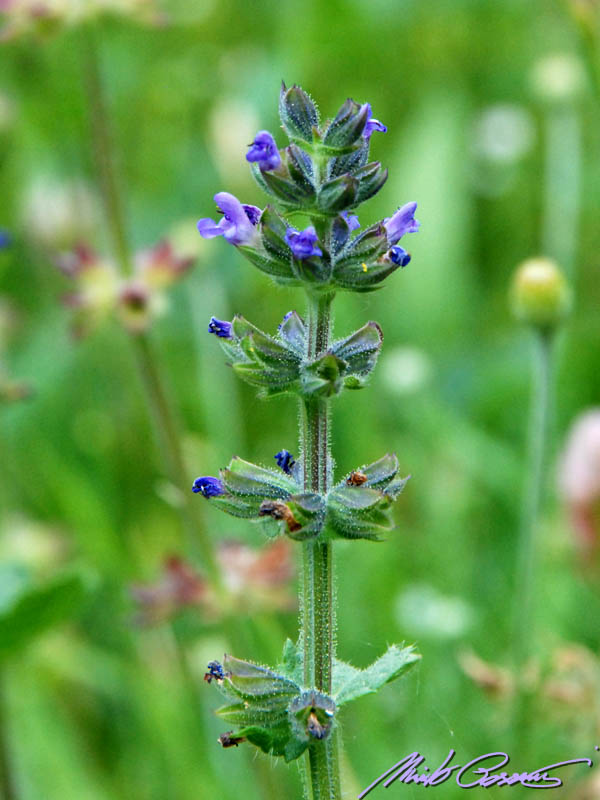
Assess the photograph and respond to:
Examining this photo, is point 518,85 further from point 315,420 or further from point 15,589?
point 315,420


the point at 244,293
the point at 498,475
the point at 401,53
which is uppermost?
the point at 401,53

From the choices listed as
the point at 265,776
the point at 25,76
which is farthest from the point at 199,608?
the point at 25,76

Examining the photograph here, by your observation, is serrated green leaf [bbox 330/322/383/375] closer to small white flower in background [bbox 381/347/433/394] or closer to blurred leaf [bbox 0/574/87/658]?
blurred leaf [bbox 0/574/87/658]

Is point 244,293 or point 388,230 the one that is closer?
point 388,230

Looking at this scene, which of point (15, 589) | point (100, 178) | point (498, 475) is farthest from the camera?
point (498, 475)

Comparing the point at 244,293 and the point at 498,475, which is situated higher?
the point at 244,293

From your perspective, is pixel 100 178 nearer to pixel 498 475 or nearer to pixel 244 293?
pixel 498 475

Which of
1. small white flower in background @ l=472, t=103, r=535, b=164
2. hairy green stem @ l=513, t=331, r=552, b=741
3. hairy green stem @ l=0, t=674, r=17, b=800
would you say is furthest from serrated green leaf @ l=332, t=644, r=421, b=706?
small white flower in background @ l=472, t=103, r=535, b=164

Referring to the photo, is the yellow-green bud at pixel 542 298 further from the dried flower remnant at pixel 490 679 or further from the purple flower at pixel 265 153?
the purple flower at pixel 265 153

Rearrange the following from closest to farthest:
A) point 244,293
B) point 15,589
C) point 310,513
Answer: point 310,513, point 15,589, point 244,293
